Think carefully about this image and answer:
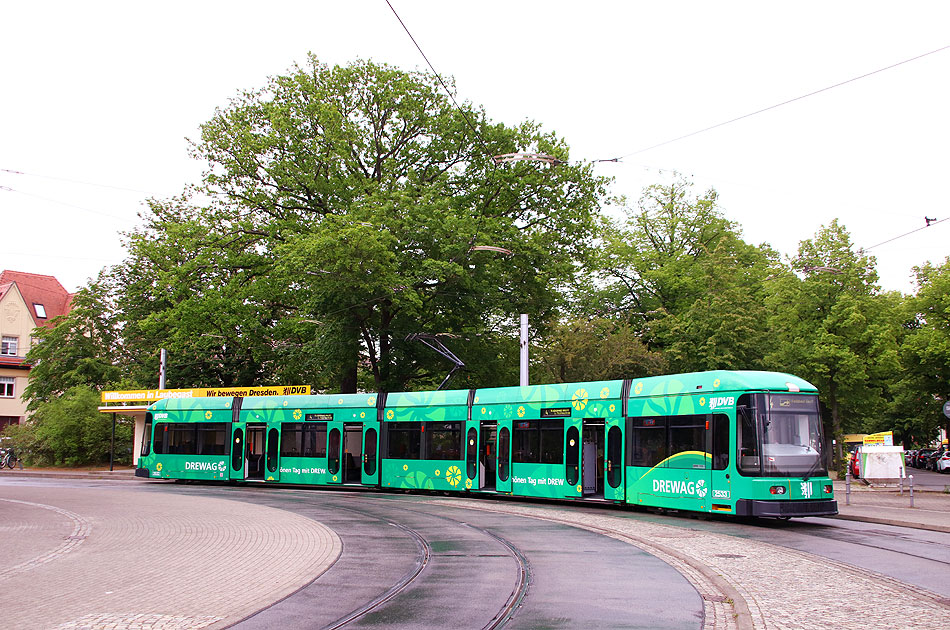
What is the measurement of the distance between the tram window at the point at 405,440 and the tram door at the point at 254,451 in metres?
5.42

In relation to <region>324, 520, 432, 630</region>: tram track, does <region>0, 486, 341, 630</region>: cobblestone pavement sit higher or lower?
higher

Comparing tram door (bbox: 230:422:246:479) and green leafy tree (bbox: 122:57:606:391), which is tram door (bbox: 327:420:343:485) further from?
green leafy tree (bbox: 122:57:606:391)

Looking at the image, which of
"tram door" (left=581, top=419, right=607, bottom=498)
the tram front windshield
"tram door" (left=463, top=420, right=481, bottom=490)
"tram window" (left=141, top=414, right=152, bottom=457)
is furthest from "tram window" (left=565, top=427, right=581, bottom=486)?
"tram window" (left=141, top=414, right=152, bottom=457)

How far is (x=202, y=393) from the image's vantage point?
3662 cm

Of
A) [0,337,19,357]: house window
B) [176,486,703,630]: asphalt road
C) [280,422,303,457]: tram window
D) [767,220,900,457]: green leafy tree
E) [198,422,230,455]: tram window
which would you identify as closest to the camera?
[176,486,703,630]: asphalt road

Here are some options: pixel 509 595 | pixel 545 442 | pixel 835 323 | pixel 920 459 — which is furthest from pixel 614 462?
pixel 920 459

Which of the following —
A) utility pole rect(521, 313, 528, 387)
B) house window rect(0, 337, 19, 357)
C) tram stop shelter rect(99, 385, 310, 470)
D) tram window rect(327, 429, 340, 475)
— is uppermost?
house window rect(0, 337, 19, 357)

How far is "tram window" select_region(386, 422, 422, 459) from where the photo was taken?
24.9 metres

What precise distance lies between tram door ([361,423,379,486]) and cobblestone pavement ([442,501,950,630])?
12.8 meters

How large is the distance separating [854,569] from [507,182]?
22.6m

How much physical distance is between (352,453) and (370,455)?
2.64 ft

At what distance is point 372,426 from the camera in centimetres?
2606

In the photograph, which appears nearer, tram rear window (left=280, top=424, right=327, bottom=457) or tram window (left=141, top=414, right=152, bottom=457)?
tram rear window (left=280, top=424, right=327, bottom=457)

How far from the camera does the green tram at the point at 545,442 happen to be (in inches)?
637
